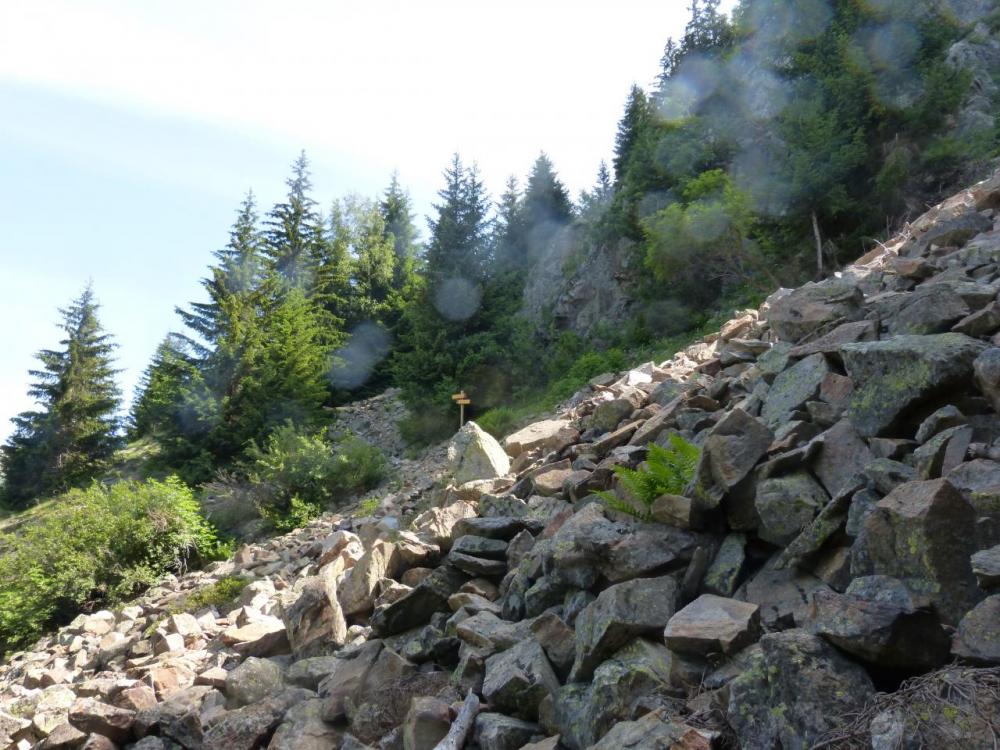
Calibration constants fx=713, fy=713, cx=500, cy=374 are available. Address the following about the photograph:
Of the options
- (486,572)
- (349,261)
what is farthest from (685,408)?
(349,261)

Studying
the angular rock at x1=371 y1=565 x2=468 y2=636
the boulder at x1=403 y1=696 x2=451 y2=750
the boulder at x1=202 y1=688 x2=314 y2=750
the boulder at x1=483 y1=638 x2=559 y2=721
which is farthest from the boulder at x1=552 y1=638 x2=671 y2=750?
the boulder at x1=202 y1=688 x2=314 y2=750

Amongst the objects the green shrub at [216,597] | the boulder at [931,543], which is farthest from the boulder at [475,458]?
the boulder at [931,543]

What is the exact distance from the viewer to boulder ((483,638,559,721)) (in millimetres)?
3945

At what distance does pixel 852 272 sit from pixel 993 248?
8.80 feet

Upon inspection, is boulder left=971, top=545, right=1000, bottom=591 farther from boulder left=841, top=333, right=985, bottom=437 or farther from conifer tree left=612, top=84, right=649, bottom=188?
conifer tree left=612, top=84, right=649, bottom=188

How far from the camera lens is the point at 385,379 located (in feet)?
109

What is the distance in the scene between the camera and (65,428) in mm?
33438

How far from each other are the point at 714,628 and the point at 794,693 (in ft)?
2.21

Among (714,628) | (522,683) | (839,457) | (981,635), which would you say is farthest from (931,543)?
(522,683)

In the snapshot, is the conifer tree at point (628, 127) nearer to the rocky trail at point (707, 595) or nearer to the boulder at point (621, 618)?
the rocky trail at point (707, 595)

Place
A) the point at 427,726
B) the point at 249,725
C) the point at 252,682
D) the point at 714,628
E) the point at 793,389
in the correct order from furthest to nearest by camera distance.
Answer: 1. the point at 252,682
2. the point at 793,389
3. the point at 249,725
4. the point at 427,726
5. the point at 714,628

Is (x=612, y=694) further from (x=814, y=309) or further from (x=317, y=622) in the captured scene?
(x=814, y=309)

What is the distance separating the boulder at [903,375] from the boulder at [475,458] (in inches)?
234

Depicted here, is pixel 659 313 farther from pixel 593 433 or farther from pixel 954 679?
pixel 954 679
